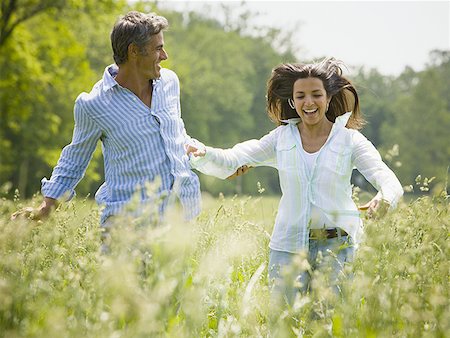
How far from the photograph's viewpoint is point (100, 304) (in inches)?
94.2

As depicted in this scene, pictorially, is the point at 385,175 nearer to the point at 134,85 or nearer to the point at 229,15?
the point at 134,85

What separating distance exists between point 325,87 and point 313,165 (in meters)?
0.64

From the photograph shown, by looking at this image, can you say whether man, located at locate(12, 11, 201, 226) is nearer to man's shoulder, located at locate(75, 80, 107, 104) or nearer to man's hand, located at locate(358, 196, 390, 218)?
man's shoulder, located at locate(75, 80, 107, 104)

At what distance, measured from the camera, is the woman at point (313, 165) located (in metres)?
4.30

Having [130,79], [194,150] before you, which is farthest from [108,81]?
[194,150]

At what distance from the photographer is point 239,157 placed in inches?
193

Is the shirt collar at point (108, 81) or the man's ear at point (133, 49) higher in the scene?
the man's ear at point (133, 49)

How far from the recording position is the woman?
430cm

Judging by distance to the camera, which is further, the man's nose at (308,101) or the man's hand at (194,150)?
the man's hand at (194,150)

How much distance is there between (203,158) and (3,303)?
2.45 metres

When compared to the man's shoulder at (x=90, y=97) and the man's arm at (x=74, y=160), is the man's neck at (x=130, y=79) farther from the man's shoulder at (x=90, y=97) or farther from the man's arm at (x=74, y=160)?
the man's arm at (x=74, y=160)

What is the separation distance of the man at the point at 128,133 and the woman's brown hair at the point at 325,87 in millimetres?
975

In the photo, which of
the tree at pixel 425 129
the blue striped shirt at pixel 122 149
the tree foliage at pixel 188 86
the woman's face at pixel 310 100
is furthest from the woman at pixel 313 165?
the tree at pixel 425 129

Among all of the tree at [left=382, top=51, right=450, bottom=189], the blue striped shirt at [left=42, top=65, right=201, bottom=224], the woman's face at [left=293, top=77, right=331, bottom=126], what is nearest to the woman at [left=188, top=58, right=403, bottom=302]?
the woman's face at [left=293, top=77, right=331, bottom=126]
